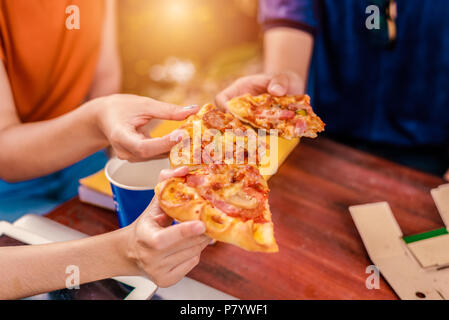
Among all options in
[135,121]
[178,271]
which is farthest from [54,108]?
→ [178,271]

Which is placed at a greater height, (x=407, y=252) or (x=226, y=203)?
(x=226, y=203)

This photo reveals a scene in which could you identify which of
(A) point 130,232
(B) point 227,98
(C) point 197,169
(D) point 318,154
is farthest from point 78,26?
(D) point 318,154

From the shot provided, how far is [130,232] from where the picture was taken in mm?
822

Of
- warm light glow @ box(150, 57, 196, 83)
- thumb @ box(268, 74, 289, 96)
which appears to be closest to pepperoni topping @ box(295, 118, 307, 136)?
thumb @ box(268, 74, 289, 96)

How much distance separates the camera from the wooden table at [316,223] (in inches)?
38.3

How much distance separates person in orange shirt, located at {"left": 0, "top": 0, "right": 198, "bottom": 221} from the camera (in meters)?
1.08

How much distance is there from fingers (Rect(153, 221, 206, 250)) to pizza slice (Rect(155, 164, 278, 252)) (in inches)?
2.1

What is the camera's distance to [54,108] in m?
1.51

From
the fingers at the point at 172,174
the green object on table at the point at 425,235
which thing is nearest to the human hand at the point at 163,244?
the fingers at the point at 172,174

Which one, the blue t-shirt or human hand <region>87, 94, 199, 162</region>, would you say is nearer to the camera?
human hand <region>87, 94, 199, 162</region>

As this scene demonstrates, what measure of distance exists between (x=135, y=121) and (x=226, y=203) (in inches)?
15.1

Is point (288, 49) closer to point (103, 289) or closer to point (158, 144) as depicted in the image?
point (158, 144)

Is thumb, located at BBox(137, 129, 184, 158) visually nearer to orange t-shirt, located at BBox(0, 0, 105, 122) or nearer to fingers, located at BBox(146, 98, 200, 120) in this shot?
fingers, located at BBox(146, 98, 200, 120)

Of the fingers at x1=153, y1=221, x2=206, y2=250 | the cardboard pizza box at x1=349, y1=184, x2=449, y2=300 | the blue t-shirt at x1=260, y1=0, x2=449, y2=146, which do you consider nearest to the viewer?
the fingers at x1=153, y1=221, x2=206, y2=250
